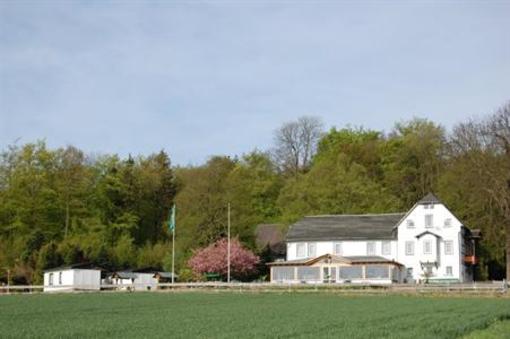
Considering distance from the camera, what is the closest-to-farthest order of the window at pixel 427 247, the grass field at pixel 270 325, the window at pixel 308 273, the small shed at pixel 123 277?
1. the grass field at pixel 270 325
2. the window at pixel 427 247
3. the window at pixel 308 273
4. the small shed at pixel 123 277

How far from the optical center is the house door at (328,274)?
74625 millimetres

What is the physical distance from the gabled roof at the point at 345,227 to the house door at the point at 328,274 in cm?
375

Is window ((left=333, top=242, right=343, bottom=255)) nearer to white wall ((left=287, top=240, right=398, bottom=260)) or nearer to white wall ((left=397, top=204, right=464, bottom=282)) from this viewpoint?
white wall ((left=287, top=240, right=398, bottom=260))

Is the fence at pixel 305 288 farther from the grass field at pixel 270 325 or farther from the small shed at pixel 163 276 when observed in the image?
the grass field at pixel 270 325

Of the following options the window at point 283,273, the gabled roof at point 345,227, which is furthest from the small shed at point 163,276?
the gabled roof at point 345,227

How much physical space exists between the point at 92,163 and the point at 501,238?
1794 inches

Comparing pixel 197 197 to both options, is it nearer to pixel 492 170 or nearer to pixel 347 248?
pixel 347 248

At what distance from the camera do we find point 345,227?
254 feet

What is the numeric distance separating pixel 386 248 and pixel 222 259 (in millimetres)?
16210

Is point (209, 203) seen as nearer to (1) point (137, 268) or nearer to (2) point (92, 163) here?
(1) point (137, 268)

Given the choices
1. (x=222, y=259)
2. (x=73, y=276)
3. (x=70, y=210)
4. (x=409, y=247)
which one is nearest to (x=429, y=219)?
(x=409, y=247)

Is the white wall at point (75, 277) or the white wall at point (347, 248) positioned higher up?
the white wall at point (347, 248)

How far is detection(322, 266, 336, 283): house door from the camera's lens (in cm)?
7462

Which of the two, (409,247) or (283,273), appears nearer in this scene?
(409,247)
